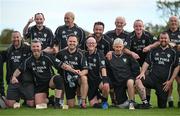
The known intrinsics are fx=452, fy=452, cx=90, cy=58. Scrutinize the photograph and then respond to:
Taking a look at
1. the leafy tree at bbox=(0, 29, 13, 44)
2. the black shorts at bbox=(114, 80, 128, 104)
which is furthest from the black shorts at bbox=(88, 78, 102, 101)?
the leafy tree at bbox=(0, 29, 13, 44)

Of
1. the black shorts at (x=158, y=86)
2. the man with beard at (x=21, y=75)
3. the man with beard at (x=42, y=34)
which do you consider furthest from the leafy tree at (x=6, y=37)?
the black shorts at (x=158, y=86)

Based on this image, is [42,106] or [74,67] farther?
[74,67]

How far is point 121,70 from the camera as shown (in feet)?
33.4

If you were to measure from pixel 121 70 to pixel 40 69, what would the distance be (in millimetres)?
1817

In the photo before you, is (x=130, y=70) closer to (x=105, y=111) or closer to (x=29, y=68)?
(x=105, y=111)

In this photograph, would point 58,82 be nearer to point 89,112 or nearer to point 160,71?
point 89,112

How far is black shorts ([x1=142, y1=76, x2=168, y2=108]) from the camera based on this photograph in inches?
392

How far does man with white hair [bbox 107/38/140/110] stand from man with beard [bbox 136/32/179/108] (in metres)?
0.23

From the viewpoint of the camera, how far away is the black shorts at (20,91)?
10.1m

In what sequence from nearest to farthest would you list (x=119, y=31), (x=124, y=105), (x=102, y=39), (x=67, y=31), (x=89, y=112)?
(x=89, y=112) < (x=124, y=105) < (x=102, y=39) < (x=119, y=31) < (x=67, y=31)

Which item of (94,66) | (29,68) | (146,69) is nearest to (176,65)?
(146,69)

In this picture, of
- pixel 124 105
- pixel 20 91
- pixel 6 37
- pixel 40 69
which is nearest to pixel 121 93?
pixel 124 105

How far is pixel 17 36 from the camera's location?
1026cm

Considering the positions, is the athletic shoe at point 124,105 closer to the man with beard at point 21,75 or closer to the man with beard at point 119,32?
the man with beard at point 119,32
